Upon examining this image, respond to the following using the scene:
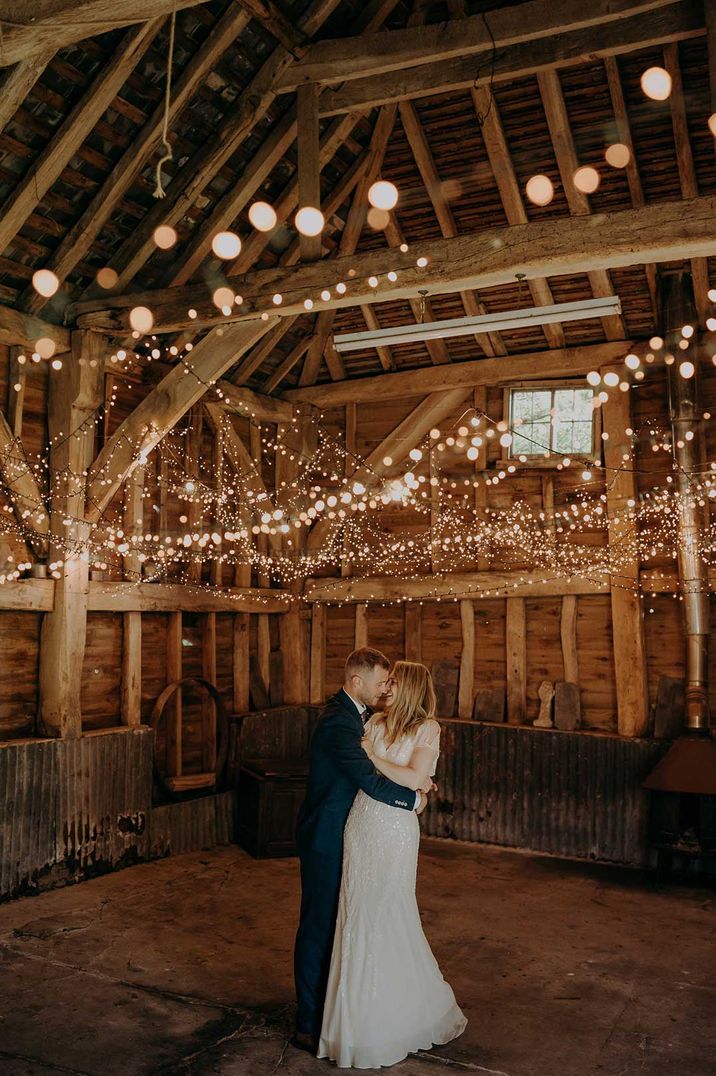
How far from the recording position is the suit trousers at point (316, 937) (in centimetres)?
399

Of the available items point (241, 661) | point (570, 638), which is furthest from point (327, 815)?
point (241, 661)

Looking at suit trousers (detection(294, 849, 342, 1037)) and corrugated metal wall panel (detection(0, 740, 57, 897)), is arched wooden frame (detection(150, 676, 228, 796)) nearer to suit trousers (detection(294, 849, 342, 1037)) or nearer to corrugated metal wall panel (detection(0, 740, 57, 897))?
corrugated metal wall panel (detection(0, 740, 57, 897))

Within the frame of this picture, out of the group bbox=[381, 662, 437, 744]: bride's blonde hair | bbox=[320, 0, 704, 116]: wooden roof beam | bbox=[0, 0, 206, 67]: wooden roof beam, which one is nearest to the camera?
bbox=[0, 0, 206, 67]: wooden roof beam

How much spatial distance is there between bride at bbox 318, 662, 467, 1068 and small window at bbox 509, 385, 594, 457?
5.30 meters

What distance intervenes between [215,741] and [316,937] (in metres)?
4.98

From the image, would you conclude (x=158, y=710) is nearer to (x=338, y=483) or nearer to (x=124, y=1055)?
(x=338, y=483)

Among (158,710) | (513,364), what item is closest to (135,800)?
(158,710)

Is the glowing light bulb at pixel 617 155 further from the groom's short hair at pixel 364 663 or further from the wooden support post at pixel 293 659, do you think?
the wooden support post at pixel 293 659

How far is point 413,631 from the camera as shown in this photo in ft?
30.8

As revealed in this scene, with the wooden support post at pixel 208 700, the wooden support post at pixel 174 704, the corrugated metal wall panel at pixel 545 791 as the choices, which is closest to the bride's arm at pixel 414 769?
the corrugated metal wall panel at pixel 545 791

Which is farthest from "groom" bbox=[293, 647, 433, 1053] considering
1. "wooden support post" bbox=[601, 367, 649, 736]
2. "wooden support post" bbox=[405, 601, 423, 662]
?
"wooden support post" bbox=[405, 601, 423, 662]

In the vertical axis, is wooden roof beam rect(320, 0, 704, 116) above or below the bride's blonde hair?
above

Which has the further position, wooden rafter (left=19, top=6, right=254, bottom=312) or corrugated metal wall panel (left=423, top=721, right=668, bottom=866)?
corrugated metal wall panel (left=423, top=721, right=668, bottom=866)

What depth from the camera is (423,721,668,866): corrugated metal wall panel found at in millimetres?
7820
